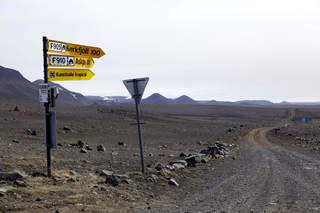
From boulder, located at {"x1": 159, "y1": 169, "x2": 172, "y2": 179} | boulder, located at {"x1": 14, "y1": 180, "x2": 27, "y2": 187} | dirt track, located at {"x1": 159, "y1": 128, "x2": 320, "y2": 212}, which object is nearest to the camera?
dirt track, located at {"x1": 159, "y1": 128, "x2": 320, "y2": 212}

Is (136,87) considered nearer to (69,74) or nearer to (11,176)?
(69,74)

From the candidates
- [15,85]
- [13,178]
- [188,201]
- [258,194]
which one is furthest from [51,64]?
[15,85]

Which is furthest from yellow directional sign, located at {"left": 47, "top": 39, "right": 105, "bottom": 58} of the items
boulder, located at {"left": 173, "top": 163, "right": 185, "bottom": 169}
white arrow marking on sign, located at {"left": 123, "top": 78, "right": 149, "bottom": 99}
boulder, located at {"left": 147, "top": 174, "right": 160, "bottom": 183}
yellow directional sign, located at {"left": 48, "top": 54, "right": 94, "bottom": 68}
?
boulder, located at {"left": 173, "top": 163, "right": 185, "bottom": 169}

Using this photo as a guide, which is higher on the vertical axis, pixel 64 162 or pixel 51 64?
pixel 51 64

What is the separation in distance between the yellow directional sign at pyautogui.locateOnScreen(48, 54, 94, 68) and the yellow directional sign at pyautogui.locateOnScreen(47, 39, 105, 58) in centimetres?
15

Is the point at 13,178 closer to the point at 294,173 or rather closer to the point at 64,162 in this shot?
the point at 64,162

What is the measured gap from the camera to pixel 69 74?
992 cm

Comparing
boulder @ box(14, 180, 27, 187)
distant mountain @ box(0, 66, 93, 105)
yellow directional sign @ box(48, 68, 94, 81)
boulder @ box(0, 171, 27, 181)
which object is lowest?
boulder @ box(14, 180, 27, 187)

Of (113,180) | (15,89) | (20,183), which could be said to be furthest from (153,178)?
(15,89)

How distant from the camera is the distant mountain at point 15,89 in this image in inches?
4402

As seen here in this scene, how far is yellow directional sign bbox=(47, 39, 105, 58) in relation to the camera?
9.71 meters

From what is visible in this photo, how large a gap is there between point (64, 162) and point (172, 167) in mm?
4285

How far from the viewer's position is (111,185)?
A: 371 inches

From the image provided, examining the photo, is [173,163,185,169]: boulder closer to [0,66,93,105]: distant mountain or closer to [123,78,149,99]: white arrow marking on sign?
[123,78,149,99]: white arrow marking on sign
